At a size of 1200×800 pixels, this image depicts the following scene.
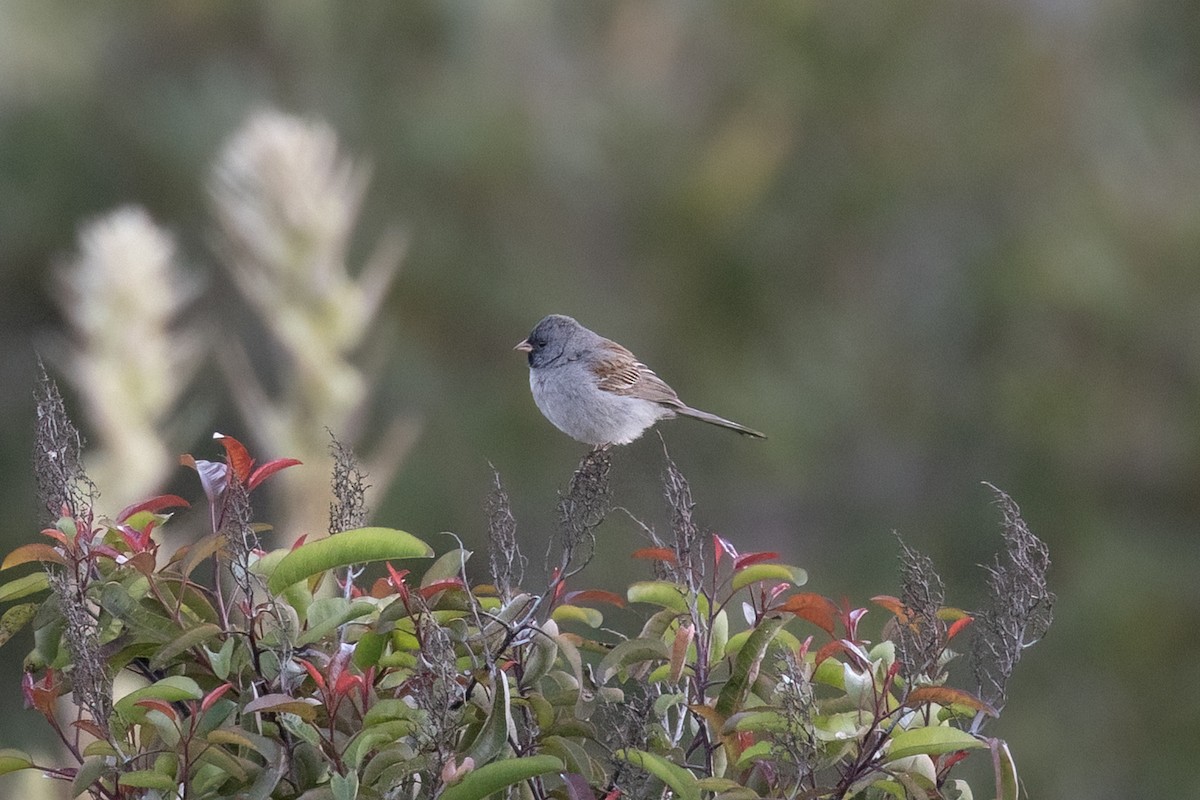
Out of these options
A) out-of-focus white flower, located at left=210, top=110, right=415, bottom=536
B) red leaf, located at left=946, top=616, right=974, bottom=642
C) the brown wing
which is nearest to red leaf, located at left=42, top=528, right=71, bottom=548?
red leaf, located at left=946, top=616, right=974, bottom=642

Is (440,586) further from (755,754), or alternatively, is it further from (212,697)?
(755,754)

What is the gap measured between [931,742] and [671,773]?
0.28 meters

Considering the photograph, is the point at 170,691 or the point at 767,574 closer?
the point at 170,691

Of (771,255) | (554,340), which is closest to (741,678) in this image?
(554,340)

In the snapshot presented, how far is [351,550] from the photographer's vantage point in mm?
1658

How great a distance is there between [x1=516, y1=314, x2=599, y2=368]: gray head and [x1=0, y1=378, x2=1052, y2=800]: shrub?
215cm

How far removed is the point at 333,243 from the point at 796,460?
5.70m

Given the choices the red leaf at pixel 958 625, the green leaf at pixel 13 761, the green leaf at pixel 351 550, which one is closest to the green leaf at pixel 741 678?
the red leaf at pixel 958 625

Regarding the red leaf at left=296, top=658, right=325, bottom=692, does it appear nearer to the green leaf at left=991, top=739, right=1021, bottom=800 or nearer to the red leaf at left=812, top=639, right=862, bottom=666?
the red leaf at left=812, top=639, right=862, bottom=666

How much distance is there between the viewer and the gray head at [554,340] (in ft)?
13.0

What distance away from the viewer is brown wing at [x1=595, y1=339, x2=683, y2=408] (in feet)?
12.9

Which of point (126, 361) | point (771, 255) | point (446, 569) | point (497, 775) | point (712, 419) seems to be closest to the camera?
point (497, 775)

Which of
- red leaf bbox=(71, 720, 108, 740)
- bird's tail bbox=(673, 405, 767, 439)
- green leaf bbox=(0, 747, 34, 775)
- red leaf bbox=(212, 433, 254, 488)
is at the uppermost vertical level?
red leaf bbox=(212, 433, 254, 488)

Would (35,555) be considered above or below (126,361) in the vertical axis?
above
